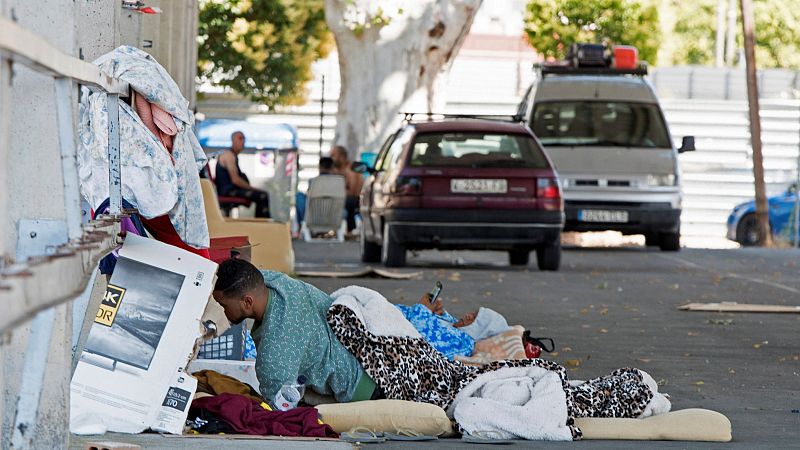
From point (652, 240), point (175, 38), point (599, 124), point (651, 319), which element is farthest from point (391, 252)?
point (652, 240)

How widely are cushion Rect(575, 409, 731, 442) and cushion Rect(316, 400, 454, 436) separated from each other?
0.65m

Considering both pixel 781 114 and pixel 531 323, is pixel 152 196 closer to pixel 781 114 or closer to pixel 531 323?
pixel 531 323

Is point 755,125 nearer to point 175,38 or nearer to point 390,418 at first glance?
point 175,38

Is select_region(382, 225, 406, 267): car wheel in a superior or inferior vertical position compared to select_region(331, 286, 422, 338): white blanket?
inferior

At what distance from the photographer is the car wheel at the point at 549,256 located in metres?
19.8

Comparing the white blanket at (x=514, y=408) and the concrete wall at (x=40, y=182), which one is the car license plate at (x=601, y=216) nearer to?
the white blanket at (x=514, y=408)

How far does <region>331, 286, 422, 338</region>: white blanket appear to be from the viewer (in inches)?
328

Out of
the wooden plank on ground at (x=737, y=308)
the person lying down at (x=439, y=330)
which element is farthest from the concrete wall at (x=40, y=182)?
the wooden plank on ground at (x=737, y=308)

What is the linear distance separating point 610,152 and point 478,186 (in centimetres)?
552

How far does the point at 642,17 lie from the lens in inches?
2031

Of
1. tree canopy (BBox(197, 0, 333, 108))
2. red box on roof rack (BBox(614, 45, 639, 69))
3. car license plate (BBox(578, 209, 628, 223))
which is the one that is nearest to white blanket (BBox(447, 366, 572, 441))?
car license plate (BBox(578, 209, 628, 223))

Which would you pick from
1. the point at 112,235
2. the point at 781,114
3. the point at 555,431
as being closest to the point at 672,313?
the point at 555,431

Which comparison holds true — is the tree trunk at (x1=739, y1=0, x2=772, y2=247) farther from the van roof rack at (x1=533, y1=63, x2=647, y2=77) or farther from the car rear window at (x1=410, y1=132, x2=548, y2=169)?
the car rear window at (x1=410, y1=132, x2=548, y2=169)

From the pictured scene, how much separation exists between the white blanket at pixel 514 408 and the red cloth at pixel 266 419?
66 cm
